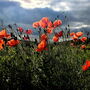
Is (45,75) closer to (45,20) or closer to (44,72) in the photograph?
(44,72)

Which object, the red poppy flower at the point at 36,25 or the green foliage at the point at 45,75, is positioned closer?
the green foliage at the point at 45,75

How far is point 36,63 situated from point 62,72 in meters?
0.81

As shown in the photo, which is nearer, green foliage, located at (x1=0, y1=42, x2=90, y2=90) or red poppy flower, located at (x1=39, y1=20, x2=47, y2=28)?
green foliage, located at (x1=0, y1=42, x2=90, y2=90)

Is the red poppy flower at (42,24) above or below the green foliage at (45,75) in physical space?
above

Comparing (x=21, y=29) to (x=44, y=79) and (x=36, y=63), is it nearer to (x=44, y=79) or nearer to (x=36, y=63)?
(x=36, y=63)

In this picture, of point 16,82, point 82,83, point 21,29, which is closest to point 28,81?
point 16,82

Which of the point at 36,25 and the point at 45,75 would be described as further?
the point at 36,25

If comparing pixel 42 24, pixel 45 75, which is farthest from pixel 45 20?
pixel 45 75

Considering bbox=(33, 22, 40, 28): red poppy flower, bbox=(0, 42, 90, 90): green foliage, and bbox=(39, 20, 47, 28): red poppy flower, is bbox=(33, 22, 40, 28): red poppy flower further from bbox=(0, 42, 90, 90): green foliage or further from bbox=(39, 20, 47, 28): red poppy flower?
bbox=(0, 42, 90, 90): green foliage

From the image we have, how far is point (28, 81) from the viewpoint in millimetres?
5617

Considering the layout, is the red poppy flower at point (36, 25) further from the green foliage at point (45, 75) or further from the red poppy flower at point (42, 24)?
the green foliage at point (45, 75)

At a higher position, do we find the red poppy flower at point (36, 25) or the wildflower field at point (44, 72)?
the red poppy flower at point (36, 25)

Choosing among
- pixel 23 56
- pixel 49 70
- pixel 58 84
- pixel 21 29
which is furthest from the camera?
pixel 21 29

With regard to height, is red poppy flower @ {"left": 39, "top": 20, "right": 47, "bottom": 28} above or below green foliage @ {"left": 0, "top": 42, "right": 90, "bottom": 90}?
above
